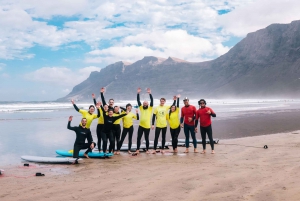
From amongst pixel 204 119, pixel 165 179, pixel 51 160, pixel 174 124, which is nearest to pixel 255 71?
pixel 204 119

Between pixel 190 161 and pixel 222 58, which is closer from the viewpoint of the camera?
pixel 190 161

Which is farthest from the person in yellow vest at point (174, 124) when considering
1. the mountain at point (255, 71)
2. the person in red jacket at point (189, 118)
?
the mountain at point (255, 71)

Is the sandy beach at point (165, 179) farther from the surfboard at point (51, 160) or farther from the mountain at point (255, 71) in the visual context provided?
the mountain at point (255, 71)

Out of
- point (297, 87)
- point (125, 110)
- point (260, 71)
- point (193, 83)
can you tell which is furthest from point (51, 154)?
point (193, 83)

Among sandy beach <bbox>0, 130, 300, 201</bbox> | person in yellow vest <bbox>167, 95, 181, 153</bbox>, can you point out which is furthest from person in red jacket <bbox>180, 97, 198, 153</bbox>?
sandy beach <bbox>0, 130, 300, 201</bbox>

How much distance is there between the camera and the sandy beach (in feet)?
17.1

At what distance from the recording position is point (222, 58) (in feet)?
620

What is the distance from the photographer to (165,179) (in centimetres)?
631

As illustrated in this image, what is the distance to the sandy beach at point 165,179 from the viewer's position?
17.1 feet

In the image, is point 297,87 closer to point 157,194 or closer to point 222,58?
point 222,58

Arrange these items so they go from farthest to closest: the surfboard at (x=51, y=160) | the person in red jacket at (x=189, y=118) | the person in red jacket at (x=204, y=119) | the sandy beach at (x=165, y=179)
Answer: the person in red jacket at (x=189, y=118) → the person in red jacket at (x=204, y=119) → the surfboard at (x=51, y=160) → the sandy beach at (x=165, y=179)

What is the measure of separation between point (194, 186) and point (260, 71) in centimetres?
16168

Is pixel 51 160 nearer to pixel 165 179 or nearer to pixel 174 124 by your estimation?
pixel 165 179

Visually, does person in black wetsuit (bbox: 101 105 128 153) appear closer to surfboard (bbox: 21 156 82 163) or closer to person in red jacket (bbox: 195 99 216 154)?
surfboard (bbox: 21 156 82 163)
